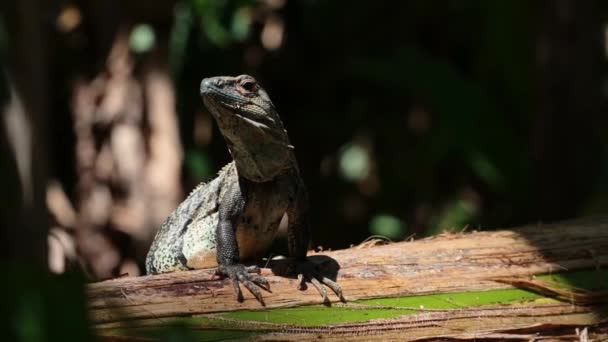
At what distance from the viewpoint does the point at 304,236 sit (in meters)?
4.27

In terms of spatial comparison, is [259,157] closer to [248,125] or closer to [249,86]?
[248,125]

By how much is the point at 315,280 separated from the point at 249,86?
0.95 metres

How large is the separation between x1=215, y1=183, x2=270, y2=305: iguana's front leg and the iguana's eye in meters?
0.46

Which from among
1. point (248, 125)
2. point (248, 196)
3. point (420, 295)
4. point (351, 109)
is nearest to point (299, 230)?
point (248, 196)

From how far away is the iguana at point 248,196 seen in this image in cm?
400

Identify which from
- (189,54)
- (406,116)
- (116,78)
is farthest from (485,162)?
(116,78)

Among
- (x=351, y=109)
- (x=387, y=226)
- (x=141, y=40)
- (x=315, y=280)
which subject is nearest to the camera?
(x=315, y=280)

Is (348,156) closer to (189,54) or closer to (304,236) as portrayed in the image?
(189,54)

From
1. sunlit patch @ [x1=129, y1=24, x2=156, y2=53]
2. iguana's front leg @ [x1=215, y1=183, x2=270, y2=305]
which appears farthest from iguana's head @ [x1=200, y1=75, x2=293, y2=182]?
sunlit patch @ [x1=129, y1=24, x2=156, y2=53]

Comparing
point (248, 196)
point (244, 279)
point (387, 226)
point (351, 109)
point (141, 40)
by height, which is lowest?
point (387, 226)

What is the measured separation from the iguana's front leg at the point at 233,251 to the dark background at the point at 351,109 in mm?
2993

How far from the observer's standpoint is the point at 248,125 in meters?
4.10

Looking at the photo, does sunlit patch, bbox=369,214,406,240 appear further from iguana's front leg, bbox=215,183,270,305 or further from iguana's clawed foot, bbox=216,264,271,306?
iguana's clawed foot, bbox=216,264,271,306

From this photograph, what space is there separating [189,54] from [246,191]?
397cm
